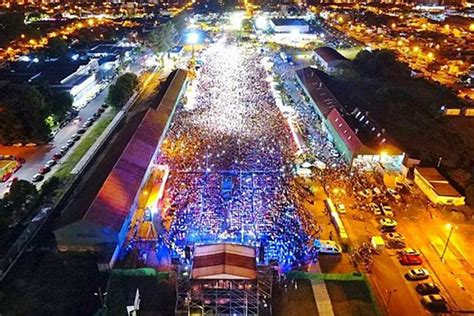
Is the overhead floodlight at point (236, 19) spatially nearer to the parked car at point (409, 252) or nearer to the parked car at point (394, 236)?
the parked car at point (394, 236)

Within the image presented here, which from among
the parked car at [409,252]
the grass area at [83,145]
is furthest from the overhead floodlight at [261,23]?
the parked car at [409,252]

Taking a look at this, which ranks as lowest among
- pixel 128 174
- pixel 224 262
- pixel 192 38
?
pixel 192 38

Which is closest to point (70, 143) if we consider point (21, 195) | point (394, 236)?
point (21, 195)

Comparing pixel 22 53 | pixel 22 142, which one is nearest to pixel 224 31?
pixel 22 53

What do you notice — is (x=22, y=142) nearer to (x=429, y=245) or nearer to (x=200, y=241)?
(x=200, y=241)

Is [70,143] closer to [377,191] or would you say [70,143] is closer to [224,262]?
[224,262]

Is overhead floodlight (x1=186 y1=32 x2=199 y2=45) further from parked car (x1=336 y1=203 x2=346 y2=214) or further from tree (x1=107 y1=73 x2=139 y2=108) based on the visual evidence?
parked car (x1=336 y1=203 x2=346 y2=214)
